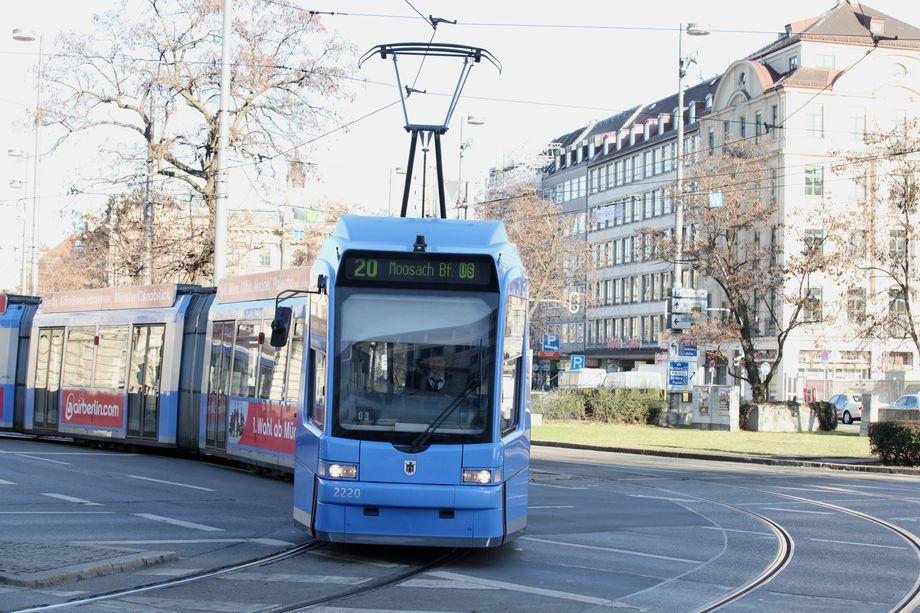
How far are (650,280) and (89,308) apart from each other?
71804mm

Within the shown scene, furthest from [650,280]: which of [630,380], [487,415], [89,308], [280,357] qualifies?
[487,415]

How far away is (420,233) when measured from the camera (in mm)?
12070

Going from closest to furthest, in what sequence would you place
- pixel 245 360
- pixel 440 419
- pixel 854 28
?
pixel 440 419, pixel 245 360, pixel 854 28

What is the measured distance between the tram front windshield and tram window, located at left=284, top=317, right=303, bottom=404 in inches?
279

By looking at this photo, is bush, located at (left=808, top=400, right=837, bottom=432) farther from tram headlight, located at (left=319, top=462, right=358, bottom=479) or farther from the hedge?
tram headlight, located at (left=319, top=462, right=358, bottom=479)

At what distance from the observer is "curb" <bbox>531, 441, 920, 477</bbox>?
95.9ft

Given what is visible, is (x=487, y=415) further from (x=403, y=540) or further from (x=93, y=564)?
(x=93, y=564)

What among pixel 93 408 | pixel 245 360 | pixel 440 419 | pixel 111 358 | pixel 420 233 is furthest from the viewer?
pixel 93 408

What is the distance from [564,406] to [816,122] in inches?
1226

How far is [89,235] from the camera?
1576 inches

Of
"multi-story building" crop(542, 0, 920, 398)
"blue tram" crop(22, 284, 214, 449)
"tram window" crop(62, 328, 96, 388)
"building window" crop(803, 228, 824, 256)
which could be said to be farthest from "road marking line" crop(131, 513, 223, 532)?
"multi-story building" crop(542, 0, 920, 398)

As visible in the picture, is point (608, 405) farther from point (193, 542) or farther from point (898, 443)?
point (193, 542)

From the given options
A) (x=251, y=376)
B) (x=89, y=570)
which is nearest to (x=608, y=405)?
(x=251, y=376)

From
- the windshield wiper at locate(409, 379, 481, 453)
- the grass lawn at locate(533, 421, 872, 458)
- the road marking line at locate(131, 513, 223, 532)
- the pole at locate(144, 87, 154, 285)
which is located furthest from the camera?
the pole at locate(144, 87, 154, 285)
